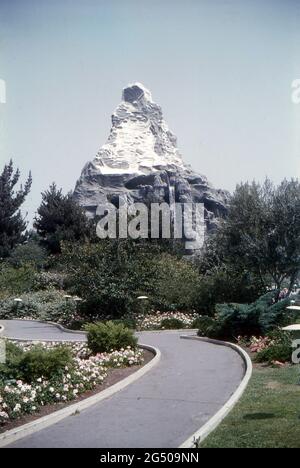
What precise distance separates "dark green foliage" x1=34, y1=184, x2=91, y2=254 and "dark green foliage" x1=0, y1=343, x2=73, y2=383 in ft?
115

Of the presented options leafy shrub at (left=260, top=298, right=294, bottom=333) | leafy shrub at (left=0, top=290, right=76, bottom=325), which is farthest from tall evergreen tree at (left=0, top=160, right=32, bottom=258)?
leafy shrub at (left=260, top=298, right=294, bottom=333)

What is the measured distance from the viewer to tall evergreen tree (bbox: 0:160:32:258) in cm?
4350

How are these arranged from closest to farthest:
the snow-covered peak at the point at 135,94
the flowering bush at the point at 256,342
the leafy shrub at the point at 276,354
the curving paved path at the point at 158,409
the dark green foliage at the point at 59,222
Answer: the curving paved path at the point at 158,409 < the leafy shrub at the point at 276,354 < the flowering bush at the point at 256,342 < the dark green foliage at the point at 59,222 < the snow-covered peak at the point at 135,94

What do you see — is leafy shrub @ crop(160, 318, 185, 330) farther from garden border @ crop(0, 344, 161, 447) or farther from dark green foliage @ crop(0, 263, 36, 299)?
dark green foliage @ crop(0, 263, 36, 299)

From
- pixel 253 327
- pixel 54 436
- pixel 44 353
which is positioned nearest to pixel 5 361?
pixel 44 353

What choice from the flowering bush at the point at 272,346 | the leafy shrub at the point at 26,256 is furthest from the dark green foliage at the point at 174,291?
the leafy shrub at the point at 26,256

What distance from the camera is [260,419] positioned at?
292 inches

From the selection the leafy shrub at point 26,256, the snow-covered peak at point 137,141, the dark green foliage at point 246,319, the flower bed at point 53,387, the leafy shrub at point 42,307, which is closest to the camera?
the flower bed at point 53,387

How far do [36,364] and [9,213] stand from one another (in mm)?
36127

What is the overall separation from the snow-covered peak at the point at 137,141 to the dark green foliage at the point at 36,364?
87.0 meters

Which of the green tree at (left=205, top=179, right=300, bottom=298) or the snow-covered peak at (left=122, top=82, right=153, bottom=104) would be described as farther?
the snow-covered peak at (left=122, top=82, right=153, bottom=104)

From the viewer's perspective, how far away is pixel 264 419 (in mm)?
7406

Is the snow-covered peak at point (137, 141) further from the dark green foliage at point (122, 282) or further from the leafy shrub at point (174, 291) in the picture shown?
the dark green foliage at point (122, 282)

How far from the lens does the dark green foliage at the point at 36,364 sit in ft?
31.6
